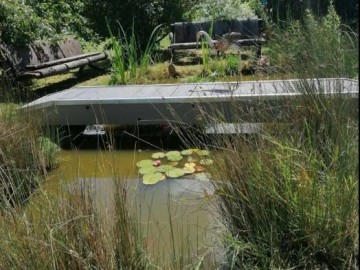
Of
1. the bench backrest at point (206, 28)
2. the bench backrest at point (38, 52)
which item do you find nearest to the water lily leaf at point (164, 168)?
the bench backrest at point (38, 52)

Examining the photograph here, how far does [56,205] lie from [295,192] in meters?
1.01

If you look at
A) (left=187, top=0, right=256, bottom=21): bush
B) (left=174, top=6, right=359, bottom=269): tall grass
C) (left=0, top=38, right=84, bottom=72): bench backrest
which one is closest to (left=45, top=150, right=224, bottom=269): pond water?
(left=174, top=6, right=359, bottom=269): tall grass

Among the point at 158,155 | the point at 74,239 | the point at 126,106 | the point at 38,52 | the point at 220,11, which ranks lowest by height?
the point at 158,155

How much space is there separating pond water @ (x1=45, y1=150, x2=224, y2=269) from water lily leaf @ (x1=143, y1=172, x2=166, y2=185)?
0.11 ft

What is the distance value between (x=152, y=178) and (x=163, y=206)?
495 mm

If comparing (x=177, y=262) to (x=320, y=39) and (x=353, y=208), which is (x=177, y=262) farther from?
(x=320, y=39)

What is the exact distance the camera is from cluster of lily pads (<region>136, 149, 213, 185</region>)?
3975 mm

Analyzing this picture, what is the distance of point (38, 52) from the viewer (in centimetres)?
770

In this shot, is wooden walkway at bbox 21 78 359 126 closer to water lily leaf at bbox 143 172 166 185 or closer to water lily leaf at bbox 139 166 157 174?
water lily leaf at bbox 139 166 157 174

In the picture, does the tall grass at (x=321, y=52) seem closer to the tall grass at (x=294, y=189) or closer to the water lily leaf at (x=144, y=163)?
the tall grass at (x=294, y=189)

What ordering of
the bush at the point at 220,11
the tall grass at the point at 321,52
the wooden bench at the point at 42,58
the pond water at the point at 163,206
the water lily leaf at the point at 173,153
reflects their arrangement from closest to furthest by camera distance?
1. the pond water at the point at 163,206
2. the tall grass at the point at 321,52
3. the water lily leaf at the point at 173,153
4. the wooden bench at the point at 42,58
5. the bush at the point at 220,11

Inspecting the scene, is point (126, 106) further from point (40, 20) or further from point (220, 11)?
point (220, 11)

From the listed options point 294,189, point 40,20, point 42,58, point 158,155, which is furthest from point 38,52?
point 294,189

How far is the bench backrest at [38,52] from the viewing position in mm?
6979
